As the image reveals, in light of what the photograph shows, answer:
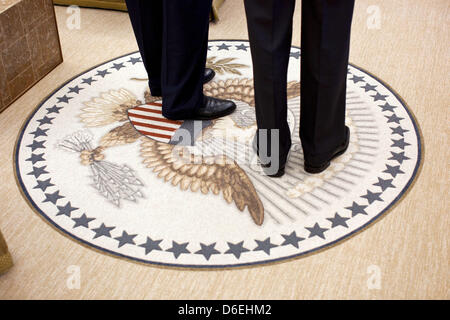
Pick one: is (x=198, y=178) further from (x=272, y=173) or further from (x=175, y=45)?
(x=175, y=45)

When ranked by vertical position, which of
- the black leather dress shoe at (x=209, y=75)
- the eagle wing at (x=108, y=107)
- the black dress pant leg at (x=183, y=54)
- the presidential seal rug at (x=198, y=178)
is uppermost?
the black dress pant leg at (x=183, y=54)

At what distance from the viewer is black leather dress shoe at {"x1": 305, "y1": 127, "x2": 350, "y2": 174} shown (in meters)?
1.66

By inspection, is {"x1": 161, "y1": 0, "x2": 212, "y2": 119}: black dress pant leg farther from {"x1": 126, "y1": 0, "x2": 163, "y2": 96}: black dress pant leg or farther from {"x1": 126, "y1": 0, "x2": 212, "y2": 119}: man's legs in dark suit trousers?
{"x1": 126, "y1": 0, "x2": 163, "y2": 96}: black dress pant leg

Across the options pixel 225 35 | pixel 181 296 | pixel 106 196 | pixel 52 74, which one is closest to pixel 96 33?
pixel 52 74

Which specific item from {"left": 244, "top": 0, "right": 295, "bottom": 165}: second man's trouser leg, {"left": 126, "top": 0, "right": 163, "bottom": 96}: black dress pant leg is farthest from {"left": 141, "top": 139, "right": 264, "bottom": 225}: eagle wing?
{"left": 126, "top": 0, "right": 163, "bottom": 96}: black dress pant leg

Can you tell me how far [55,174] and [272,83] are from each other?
2.64 feet

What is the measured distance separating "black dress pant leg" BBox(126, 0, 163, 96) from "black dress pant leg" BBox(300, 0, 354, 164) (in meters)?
0.66

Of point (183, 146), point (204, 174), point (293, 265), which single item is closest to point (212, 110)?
point (183, 146)

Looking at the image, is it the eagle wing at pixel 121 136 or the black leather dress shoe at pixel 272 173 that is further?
the eagle wing at pixel 121 136

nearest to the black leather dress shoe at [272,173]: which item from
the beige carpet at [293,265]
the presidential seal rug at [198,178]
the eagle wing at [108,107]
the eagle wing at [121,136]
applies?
the presidential seal rug at [198,178]

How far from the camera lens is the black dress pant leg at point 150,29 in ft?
5.98

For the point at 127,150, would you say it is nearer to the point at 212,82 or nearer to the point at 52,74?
the point at 212,82

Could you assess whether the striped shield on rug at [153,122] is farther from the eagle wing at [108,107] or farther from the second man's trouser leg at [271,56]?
the second man's trouser leg at [271,56]

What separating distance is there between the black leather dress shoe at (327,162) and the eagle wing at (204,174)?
0.21m
